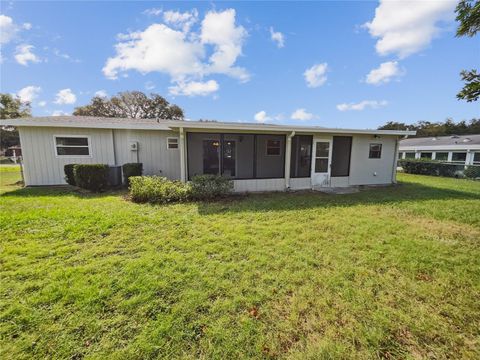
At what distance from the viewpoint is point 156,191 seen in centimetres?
615

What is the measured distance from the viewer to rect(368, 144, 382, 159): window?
9.64 metres

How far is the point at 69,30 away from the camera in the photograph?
7953 millimetres

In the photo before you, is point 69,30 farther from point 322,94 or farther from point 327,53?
point 322,94

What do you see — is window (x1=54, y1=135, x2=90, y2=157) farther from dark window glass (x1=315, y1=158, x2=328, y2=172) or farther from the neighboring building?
the neighboring building

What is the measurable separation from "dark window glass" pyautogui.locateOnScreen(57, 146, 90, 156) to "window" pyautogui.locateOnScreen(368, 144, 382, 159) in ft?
40.7

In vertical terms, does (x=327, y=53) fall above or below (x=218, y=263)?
above

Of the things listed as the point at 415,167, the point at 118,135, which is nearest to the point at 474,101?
the point at 118,135

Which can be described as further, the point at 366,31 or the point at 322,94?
the point at 322,94

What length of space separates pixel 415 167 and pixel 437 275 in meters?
17.9

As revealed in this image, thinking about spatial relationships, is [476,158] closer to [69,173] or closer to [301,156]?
[301,156]

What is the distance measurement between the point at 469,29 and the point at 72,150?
12084 mm

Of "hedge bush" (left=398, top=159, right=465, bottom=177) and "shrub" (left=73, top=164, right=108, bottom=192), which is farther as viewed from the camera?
"hedge bush" (left=398, top=159, right=465, bottom=177)

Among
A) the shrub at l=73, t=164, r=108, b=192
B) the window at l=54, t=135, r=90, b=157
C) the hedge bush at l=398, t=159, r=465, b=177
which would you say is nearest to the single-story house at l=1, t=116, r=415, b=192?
the window at l=54, t=135, r=90, b=157

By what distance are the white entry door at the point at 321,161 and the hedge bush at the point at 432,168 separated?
41.0 feet
